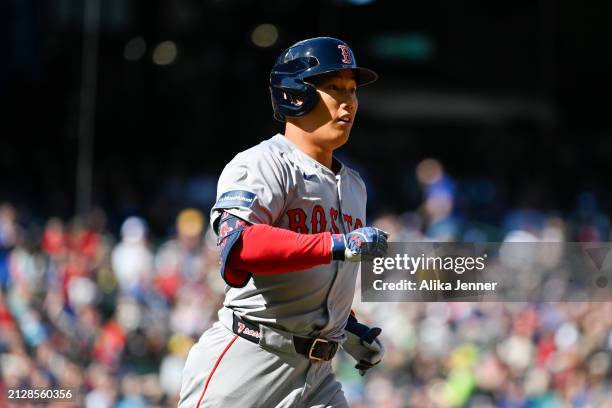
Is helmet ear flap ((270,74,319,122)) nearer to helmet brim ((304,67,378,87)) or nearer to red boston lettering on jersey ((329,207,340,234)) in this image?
helmet brim ((304,67,378,87))

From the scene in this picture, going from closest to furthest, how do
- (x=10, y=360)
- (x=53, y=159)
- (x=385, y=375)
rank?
1. (x=385, y=375)
2. (x=10, y=360)
3. (x=53, y=159)

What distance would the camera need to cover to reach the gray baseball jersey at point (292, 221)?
3793mm

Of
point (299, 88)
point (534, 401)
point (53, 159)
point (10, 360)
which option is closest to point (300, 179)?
point (299, 88)

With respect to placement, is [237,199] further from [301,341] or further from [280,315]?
[301,341]

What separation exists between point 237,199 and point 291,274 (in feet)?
1.19

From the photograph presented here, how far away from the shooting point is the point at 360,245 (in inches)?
139

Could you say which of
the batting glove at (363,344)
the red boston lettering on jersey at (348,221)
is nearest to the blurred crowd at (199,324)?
the batting glove at (363,344)

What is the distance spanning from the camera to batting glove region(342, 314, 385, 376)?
434 cm

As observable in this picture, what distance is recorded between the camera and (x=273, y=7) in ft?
48.8

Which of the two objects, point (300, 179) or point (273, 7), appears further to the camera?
point (273, 7)

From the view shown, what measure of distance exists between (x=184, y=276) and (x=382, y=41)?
21.3 feet

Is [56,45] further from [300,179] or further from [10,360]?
[300,179]

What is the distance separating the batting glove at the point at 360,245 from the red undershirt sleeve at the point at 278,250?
0.10 ft

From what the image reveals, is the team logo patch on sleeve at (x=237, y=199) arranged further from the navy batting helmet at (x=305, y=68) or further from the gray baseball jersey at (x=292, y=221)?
the navy batting helmet at (x=305, y=68)
